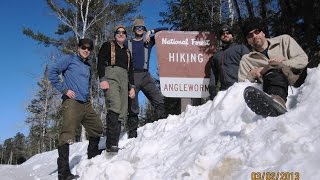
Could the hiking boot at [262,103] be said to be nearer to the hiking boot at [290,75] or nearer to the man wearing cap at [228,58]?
the hiking boot at [290,75]

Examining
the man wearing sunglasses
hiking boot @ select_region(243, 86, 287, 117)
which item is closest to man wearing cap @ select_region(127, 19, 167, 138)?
the man wearing sunglasses

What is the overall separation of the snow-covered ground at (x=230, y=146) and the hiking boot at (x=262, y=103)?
0.24 feet

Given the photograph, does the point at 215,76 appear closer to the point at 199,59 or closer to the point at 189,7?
the point at 199,59

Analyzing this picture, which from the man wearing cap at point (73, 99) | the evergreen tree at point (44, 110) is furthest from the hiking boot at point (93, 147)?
the evergreen tree at point (44, 110)

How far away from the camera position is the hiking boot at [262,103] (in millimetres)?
3418

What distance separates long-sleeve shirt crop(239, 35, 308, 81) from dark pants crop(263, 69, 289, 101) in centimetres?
21

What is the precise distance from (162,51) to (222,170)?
3.74 m

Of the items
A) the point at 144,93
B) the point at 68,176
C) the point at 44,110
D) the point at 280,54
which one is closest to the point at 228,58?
the point at 144,93

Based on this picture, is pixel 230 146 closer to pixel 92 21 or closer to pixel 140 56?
pixel 140 56

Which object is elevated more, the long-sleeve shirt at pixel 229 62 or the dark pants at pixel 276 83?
the long-sleeve shirt at pixel 229 62

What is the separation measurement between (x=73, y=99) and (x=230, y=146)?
267 cm

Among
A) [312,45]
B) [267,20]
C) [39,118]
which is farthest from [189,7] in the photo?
[39,118]

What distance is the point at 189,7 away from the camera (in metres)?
18.4

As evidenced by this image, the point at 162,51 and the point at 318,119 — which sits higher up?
the point at 162,51
